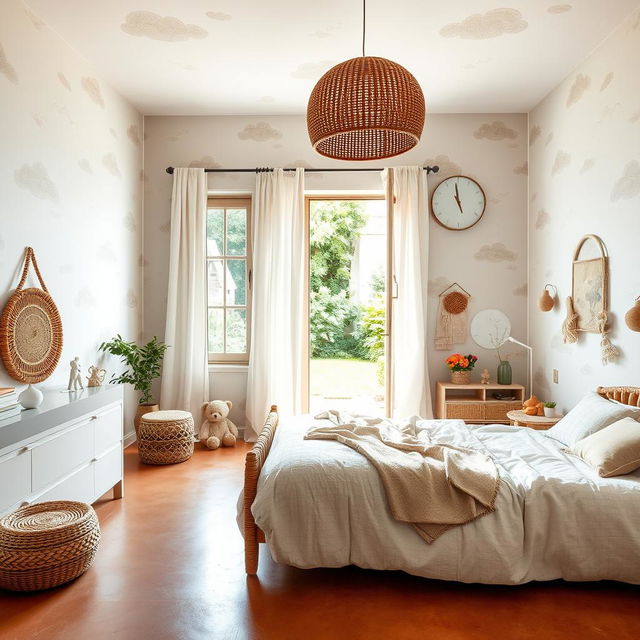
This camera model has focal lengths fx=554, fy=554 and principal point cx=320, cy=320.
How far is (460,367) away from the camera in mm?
4828

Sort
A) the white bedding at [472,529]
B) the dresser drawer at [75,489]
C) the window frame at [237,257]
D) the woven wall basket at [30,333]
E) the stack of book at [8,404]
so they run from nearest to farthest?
1. the white bedding at [472,529]
2. the stack of book at [8,404]
3. the dresser drawer at [75,489]
4. the woven wall basket at [30,333]
5. the window frame at [237,257]

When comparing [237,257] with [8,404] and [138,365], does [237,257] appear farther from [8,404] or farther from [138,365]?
[8,404]

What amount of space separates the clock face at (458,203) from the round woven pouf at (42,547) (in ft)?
12.5

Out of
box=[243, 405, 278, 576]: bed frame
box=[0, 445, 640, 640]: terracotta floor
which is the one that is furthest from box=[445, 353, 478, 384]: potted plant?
box=[243, 405, 278, 576]: bed frame

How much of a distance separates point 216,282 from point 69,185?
5.83ft

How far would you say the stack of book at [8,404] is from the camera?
2566 mm

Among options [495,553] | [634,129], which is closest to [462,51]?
[634,129]

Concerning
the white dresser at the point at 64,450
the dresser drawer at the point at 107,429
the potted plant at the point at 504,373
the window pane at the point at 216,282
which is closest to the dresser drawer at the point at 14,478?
the white dresser at the point at 64,450

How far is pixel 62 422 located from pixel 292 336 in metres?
2.47

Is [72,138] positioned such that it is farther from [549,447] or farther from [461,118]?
[549,447]

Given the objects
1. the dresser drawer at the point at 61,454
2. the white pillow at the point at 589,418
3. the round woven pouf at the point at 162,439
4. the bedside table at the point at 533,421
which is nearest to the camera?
the dresser drawer at the point at 61,454

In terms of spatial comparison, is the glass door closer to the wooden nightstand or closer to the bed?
the wooden nightstand

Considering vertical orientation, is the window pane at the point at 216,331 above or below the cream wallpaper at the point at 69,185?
below

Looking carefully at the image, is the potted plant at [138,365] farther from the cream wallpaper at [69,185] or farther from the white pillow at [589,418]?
the white pillow at [589,418]
